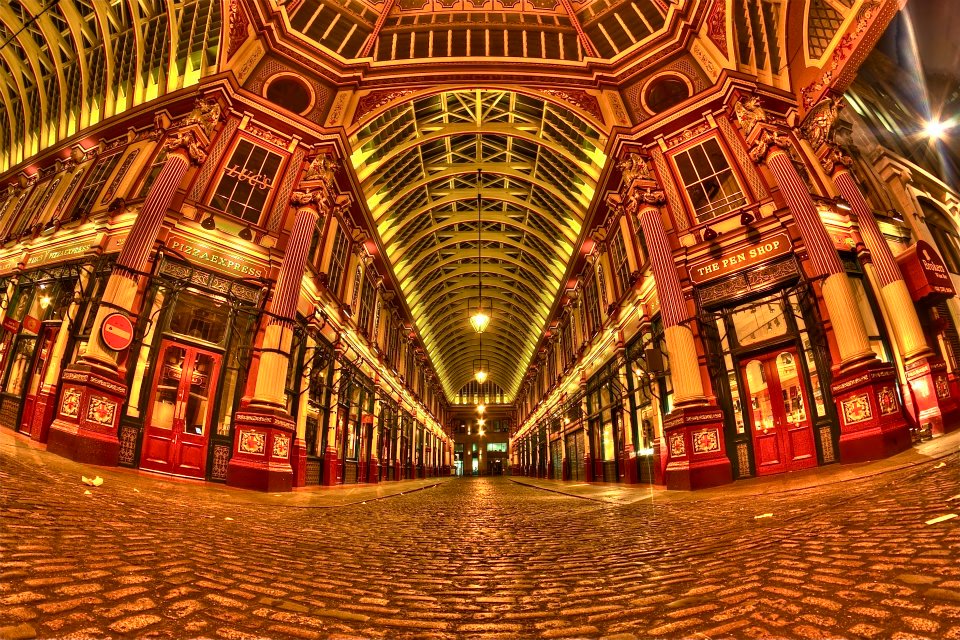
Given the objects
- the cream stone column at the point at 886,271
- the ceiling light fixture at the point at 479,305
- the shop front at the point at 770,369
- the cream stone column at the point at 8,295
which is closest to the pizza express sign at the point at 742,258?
the shop front at the point at 770,369

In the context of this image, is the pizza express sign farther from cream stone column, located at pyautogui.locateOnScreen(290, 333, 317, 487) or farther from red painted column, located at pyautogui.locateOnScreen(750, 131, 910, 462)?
cream stone column, located at pyautogui.locateOnScreen(290, 333, 317, 487)

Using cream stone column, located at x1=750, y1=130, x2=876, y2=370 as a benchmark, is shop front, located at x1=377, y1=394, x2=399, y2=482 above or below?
below

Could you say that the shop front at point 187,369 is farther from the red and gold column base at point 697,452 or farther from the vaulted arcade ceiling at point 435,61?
the red and gold column base at point 697,452

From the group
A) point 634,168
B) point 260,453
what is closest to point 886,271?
point 634,168

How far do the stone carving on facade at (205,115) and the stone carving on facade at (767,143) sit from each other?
14849mm

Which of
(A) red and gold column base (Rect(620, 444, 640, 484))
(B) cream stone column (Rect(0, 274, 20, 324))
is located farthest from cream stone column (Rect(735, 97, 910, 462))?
(B) cream stone column (Rect(0, 274, 20, 324))

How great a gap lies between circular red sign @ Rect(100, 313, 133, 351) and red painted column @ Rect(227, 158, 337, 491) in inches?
106

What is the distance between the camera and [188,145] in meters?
11.0

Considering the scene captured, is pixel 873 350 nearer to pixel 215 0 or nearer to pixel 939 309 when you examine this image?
pixel 939 309

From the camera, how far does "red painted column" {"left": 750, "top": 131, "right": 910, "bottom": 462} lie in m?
7.93

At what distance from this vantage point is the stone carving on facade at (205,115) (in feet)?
37.3

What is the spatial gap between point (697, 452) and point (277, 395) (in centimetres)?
1012

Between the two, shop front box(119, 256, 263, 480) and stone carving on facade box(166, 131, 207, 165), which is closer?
shop front box(119, 256, 263, 480)

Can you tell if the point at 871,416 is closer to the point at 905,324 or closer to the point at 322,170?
the point at 905,324
